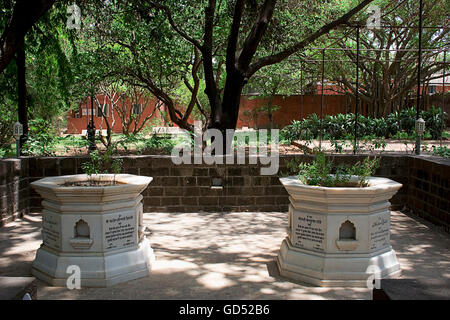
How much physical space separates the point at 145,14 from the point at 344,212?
7.72 m

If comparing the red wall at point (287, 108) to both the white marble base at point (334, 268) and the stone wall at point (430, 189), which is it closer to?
the stone wall at point (430, 189)

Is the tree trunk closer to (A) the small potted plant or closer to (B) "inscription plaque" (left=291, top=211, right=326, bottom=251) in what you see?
(A) the small potted plant

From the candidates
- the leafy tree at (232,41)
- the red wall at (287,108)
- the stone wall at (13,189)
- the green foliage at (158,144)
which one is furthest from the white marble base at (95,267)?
the red wall at (287,108)

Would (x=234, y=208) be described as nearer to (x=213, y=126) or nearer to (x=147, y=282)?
(x=213, y=126)

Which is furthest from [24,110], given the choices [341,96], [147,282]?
[341,96]

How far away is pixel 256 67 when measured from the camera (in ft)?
37.3

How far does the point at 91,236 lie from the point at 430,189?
19.2 feet

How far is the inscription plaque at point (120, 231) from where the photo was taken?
5.09 meters

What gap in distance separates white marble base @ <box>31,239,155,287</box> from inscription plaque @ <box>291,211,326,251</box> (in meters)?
1.78

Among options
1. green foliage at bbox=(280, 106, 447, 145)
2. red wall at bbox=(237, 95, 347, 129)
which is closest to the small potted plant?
green foliage at bbox=(280, 106, 447, 145)

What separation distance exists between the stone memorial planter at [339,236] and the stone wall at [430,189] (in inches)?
106

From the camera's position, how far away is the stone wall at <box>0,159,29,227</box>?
767 centimetres

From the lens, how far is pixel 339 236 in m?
5.03

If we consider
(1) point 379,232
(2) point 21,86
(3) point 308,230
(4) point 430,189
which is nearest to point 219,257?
(3) point 308,230
